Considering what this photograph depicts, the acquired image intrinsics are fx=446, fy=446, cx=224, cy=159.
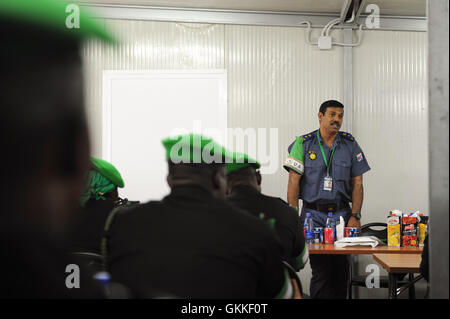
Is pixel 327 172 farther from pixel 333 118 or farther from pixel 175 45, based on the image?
pixel 175 45

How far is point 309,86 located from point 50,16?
476 centimetres

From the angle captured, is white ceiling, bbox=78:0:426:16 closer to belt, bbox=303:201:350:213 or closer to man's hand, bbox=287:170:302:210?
man's hand, bbox=287:170:302:210

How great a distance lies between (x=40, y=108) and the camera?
0.30m

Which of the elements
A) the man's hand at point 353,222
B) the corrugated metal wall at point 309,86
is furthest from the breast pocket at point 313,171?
the corrugated metal wall at point 309,86

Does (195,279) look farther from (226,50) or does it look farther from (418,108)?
(418,108)

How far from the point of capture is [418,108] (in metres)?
4.95

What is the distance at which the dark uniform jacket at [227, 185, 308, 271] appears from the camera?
2.07 meters

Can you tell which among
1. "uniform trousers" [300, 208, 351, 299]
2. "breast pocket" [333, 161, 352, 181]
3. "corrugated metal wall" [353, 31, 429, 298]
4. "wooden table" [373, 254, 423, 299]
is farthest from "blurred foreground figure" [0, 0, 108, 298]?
"corrugated metal wall" [353, 31, 429, 298]

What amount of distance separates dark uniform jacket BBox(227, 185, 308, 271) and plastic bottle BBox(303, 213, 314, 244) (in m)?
1.27

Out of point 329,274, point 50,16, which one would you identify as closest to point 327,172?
point 329,274

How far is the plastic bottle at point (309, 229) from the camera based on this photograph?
3564mm

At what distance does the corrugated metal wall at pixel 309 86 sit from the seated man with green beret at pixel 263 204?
8.64 feet

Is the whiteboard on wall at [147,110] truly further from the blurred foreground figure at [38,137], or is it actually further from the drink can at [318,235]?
the blurred foreground figure at [38,137]
